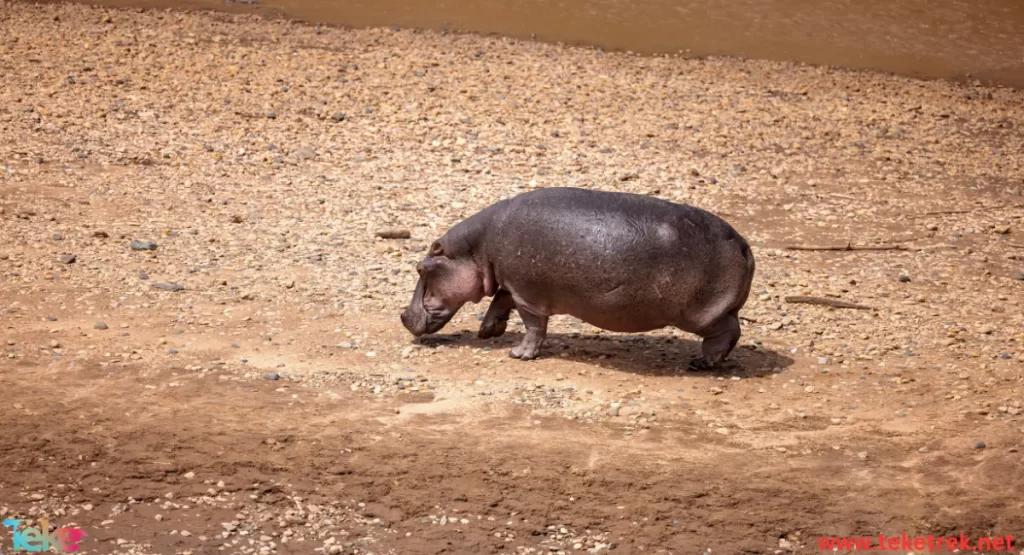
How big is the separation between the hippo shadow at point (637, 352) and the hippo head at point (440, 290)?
222 mm

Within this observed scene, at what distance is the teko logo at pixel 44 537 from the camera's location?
5914 millimetres

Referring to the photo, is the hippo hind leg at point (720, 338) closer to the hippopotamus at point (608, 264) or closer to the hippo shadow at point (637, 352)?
the hippopotamus at point (608, 264)

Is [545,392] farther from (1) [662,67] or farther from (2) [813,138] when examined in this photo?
(1) [662,67]

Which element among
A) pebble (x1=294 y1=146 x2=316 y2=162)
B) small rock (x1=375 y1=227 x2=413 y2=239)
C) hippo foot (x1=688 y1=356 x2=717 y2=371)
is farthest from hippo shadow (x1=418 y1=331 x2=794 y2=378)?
pebble (x1=294 y1=146 x2=316 y2=162)

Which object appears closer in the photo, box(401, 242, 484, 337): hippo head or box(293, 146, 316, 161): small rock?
box(401, 242, 484, 337): hippo head

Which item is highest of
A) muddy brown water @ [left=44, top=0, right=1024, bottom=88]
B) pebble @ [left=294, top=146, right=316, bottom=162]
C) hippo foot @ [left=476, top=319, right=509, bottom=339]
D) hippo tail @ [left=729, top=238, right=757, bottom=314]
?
muddy brown water @ [left=44, top=0, right=1024, bottom=88]

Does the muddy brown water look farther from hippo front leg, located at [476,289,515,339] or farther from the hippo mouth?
the hippo mouth

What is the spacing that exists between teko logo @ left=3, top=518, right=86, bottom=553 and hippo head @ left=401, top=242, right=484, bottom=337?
2.76m

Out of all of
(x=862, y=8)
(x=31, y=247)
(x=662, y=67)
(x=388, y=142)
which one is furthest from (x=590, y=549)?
(x=862, y=8)

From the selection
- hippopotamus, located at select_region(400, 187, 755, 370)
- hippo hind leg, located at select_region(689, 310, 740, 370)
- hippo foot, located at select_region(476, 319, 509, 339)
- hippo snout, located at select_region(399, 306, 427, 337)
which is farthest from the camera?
hippo foot, located at select_region(476, 319, 509, 339)

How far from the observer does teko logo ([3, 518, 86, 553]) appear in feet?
19.4

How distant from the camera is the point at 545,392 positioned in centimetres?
754

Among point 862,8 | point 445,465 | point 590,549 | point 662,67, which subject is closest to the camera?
point 590,549

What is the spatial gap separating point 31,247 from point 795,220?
6757 mm
